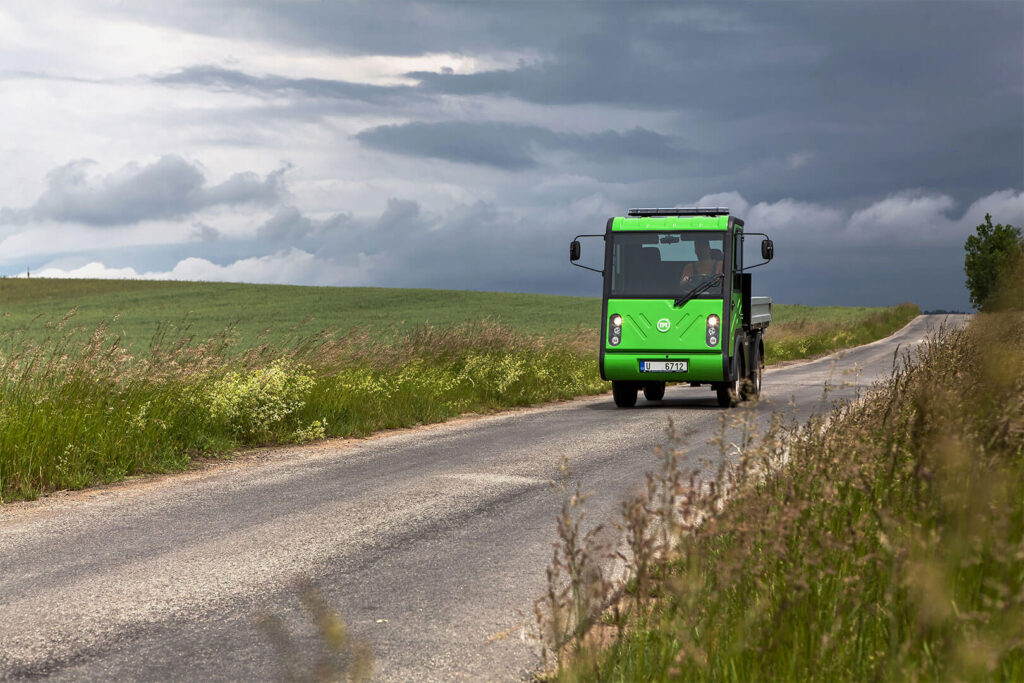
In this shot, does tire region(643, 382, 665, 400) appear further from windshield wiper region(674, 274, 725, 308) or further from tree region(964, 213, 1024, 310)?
tree region(964, 213, 1024, 310)

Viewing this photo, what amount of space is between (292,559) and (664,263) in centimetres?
1099

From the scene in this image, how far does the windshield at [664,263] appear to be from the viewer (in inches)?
610

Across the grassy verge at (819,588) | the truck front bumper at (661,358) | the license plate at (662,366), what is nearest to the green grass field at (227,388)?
the truck front bumper at (661,358)

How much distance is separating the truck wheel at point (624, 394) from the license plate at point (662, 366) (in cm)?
61

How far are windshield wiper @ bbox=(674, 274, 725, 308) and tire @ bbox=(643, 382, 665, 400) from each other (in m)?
2.27

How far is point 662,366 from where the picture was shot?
50.3 feet

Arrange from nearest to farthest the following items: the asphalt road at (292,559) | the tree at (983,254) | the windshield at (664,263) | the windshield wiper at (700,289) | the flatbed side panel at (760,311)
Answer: the asphalt road at (292,559) → the windshield wiper at (700,289) → the windshield at (664,263) → the flatbed side panel at (760,311) → the tree at (983,254)

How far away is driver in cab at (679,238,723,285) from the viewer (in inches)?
609

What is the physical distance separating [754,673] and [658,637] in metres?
0.58

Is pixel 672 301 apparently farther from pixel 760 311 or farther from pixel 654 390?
pixel 760 311

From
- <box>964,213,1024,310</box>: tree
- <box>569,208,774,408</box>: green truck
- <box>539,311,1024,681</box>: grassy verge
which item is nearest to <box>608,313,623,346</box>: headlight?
<box>569,208,774,408</box>: green truck

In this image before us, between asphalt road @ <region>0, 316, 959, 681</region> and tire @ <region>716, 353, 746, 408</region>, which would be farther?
tire @ <region>716, 353, 746, 408</region>

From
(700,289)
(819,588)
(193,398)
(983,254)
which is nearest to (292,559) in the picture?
(819,588)

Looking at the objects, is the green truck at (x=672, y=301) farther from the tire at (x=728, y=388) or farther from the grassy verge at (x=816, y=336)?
the grassy verge at (x=816, y=336)
